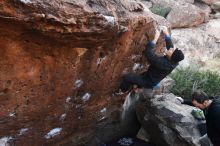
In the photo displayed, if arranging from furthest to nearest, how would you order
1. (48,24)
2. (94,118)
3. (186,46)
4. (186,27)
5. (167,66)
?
(186,27) → (186,46) → (94,118) → (167,66) → (48,24)

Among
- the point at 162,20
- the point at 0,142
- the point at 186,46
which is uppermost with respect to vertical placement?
the point at 162,20

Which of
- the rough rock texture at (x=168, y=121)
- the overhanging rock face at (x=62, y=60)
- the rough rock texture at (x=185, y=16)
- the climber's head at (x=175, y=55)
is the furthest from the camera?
the rough rock texture at (x=185, y=16)

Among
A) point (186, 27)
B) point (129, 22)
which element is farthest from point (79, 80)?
point (186, 27)

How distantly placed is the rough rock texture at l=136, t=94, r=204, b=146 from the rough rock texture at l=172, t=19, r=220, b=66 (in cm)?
512

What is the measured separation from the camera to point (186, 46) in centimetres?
1408

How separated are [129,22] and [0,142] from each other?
9.05ft

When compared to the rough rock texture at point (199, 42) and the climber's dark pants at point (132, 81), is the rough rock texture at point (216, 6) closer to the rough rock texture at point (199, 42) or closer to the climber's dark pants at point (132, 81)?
the rough rock texture at point (199, 42)

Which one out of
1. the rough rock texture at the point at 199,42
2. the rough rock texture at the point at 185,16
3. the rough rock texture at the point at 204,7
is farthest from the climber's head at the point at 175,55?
the rough rock texture at the point at 204,7

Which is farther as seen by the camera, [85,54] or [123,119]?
[123,119]

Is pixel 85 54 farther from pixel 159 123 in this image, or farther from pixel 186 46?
pixel 186 46

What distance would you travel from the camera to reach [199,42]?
1450cm

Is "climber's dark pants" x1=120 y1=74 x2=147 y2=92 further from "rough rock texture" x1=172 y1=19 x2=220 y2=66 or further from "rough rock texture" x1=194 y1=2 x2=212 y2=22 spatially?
"rough rock texture" x1=194 y1=2 x2=212 y2=22

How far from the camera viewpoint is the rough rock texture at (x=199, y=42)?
1391 centimetres

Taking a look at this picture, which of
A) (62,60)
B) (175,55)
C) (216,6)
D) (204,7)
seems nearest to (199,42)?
(204,7)
